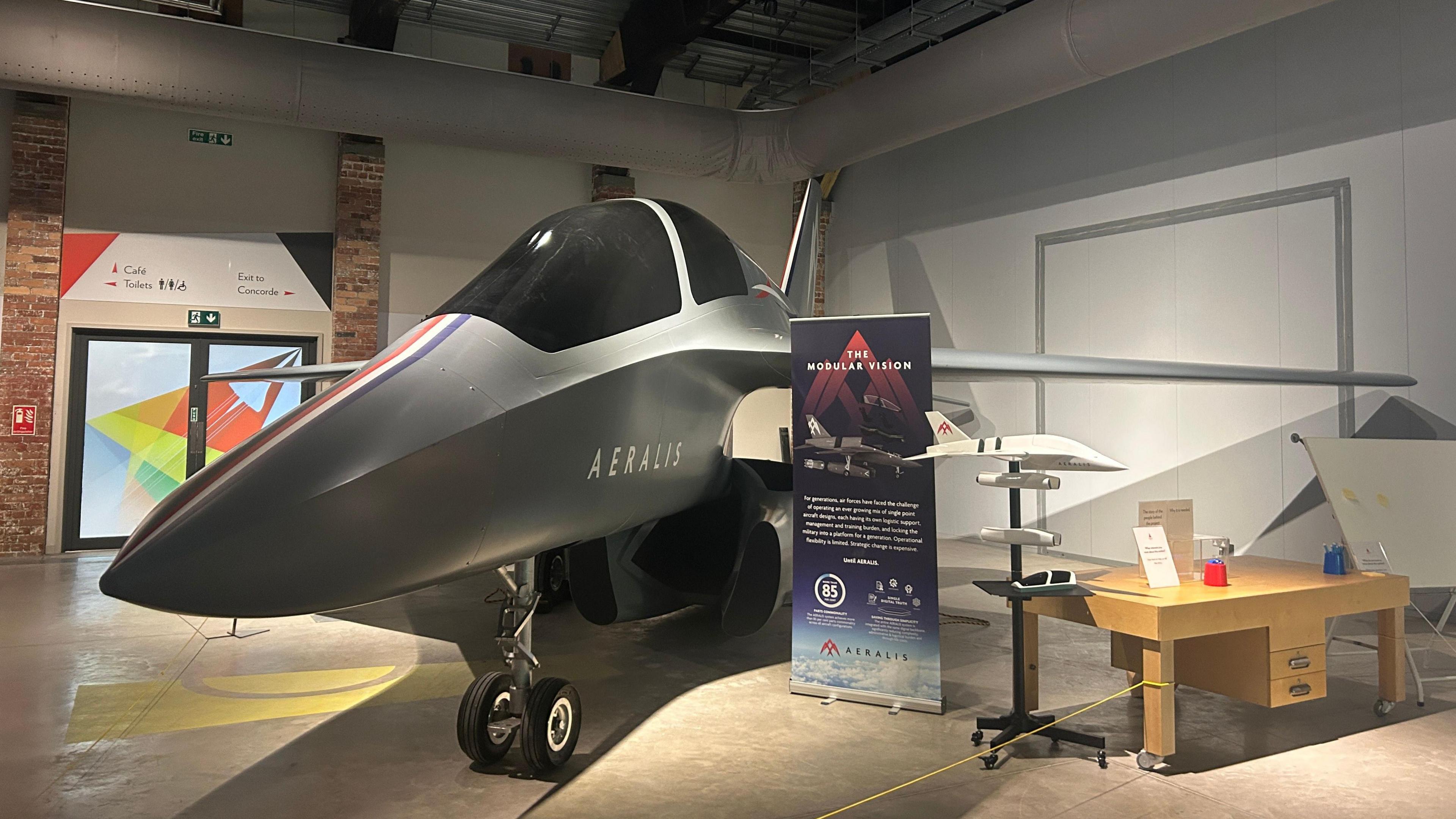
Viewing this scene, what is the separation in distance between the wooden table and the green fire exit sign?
9867 millimetres

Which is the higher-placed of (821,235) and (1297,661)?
(821,235)

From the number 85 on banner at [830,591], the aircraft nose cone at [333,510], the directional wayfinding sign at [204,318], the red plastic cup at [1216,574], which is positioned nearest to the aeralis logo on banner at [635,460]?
the aircraft nose cone at [333,510]

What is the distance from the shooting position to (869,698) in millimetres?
4422

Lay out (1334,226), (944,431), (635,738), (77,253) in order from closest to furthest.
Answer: (635,738), (944,431), (1334,226), (77,253)

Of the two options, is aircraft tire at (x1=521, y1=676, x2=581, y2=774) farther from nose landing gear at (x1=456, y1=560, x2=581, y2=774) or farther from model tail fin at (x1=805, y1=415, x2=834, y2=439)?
model tail fin at (x1=805, y1=415, x2=834, y2=439)

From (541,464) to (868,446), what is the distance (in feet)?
6.08

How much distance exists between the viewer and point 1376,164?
22.4 ft

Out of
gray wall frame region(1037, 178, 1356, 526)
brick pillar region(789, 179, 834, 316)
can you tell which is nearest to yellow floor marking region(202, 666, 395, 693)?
gray wall frame region(1037, 178, 1356, 526)

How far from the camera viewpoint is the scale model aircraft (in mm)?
2377

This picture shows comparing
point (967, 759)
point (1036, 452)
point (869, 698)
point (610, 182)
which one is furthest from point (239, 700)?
point (610, 182)

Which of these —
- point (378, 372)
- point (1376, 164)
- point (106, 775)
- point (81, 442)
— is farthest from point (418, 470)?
point (81, 442)

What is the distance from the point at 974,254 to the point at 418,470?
9.04m

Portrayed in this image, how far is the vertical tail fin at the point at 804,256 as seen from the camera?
8383mm

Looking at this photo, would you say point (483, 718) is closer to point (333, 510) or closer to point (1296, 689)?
point (333, 510)
